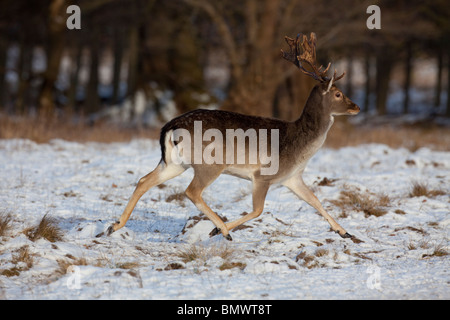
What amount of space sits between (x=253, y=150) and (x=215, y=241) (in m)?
1.05

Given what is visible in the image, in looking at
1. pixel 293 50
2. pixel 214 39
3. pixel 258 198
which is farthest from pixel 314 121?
pixel 214 39

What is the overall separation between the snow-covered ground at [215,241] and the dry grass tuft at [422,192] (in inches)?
6.3

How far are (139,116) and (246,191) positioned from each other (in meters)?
13.3

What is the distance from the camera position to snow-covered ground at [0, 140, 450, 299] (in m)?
4.66

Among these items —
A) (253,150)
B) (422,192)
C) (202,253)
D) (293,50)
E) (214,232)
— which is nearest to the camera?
(202,253)

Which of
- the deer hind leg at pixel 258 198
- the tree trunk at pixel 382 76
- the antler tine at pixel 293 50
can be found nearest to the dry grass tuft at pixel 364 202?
the deer hind leg at pixel 258 198

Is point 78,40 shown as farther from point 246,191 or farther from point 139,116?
point 246,191

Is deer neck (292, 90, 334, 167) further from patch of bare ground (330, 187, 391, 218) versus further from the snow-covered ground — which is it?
patch of bare ground (330, 187, 391, 218)

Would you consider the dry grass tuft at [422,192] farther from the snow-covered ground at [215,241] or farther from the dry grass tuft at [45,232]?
the dry grass tuft at [45,232]

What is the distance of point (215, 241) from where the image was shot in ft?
20.1

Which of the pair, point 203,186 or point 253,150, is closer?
point 203,186

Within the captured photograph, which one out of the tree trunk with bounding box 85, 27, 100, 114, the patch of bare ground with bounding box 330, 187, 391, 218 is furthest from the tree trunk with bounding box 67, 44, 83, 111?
the patch of bare ground with bounding box 330, 187, 391, 218

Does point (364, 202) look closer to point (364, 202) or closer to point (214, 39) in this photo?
point (364, 202)
